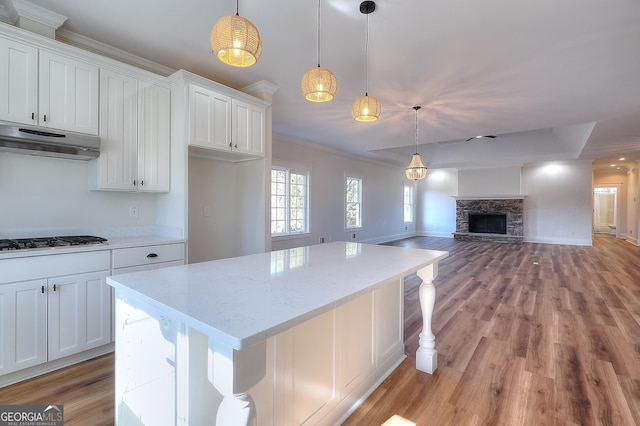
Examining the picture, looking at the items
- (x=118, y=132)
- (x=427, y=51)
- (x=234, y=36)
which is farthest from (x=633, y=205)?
(x=118, y=132)

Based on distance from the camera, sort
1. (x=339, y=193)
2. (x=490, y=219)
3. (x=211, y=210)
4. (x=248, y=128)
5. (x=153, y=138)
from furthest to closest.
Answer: (x=490, y=219), (x=339, y=193), (x=211, y=210), (x=248, y=128), (x=153, y=138)

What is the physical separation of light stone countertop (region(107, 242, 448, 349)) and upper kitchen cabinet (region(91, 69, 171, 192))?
1516 mm

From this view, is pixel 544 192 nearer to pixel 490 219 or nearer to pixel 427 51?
pixel 490 219

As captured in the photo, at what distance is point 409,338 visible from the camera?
8.93 feet

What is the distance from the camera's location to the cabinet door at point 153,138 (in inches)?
107

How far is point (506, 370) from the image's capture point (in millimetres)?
2207

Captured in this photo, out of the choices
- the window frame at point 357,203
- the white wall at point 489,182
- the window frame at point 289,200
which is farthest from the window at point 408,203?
the window frame at point 289,200

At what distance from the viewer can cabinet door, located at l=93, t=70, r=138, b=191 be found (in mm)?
2479

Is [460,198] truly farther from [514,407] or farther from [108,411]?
[108,411]

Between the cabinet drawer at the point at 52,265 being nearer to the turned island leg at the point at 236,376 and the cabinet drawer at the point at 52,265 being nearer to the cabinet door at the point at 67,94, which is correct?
the cabinet door at the point at 67,94

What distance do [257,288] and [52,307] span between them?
1.87 m

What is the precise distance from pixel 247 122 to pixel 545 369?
3398 millimetres

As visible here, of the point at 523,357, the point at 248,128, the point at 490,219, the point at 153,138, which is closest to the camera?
the point at 523,357

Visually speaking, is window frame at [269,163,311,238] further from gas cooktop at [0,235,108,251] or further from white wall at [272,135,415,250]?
gas cooktop at [0,235,108,251]
